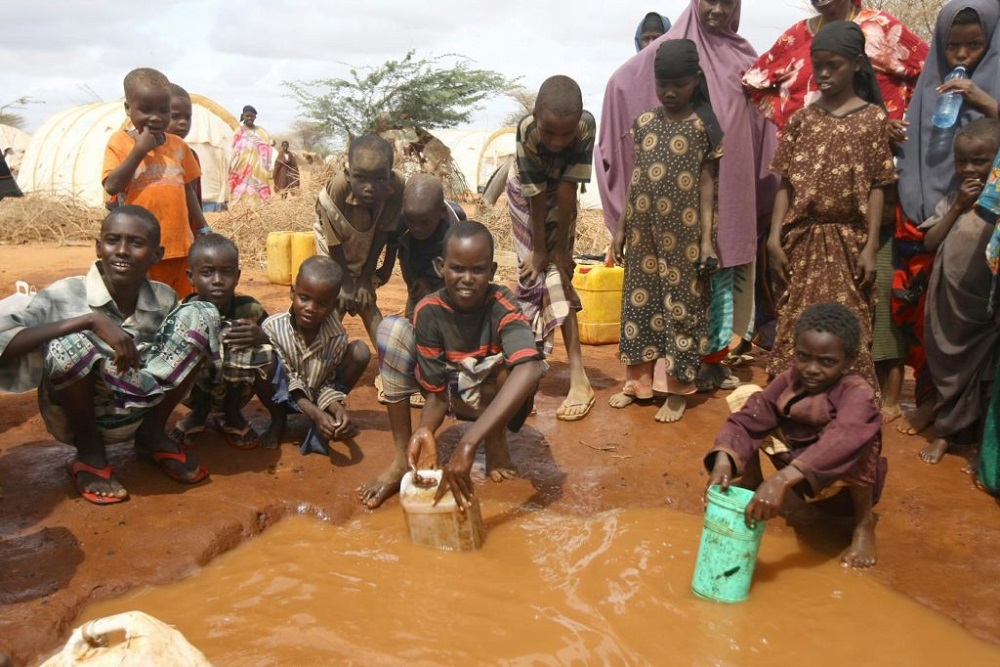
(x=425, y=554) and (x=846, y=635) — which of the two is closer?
(x=846, y=635)

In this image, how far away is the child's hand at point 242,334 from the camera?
3.30 meters

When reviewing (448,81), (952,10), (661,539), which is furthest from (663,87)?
(448,81)

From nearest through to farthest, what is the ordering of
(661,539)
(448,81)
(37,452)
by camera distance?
(661,539) → (37,452) → (448,81)

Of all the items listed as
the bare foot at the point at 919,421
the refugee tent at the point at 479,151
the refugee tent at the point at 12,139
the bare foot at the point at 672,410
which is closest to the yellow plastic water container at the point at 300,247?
the bare foot at the point at 672,410

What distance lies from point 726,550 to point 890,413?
2089 millimetres

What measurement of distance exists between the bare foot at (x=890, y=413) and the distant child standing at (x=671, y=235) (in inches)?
37.3

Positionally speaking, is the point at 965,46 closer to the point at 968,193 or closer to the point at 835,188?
the point at 968,193

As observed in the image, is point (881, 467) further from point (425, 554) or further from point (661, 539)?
point (425, 554)

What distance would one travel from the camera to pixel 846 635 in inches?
90.9

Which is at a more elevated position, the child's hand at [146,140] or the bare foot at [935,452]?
the child's hand at [146,140]

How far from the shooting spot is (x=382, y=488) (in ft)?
10.3

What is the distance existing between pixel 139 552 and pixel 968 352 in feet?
11.5

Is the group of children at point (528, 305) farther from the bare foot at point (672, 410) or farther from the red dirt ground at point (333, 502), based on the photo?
the red dirt ground at point (333, 502)

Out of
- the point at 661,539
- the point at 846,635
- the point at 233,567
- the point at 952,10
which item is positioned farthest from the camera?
the point at 952,10
